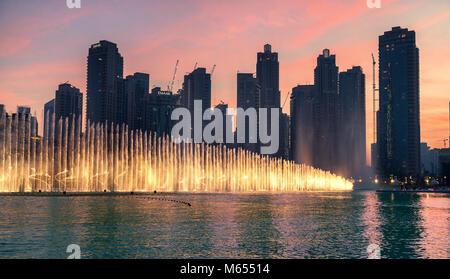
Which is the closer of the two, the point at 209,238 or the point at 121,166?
the point at 209,238

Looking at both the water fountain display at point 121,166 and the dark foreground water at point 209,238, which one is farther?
the water fountain display at point 121,166

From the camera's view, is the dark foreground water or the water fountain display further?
the water fountain display

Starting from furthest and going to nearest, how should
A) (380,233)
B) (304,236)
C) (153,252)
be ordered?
(380,233), (304,236), (153,252)

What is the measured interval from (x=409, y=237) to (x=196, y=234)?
15848 mm

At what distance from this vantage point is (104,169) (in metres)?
124

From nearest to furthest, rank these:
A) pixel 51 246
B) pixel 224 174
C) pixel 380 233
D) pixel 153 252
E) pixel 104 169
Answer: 1. pixel 153 252
2. pixel 51 246
3. pixel 380 233
4. pixel 104 169
5. pixel 224 174

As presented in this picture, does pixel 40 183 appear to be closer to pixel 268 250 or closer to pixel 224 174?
pixel 224 174

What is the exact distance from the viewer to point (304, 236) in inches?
1296

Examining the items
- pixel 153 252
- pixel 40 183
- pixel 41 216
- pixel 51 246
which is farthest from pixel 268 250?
pixel 40 183

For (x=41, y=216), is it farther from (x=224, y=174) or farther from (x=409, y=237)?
(x=224, y=174)
